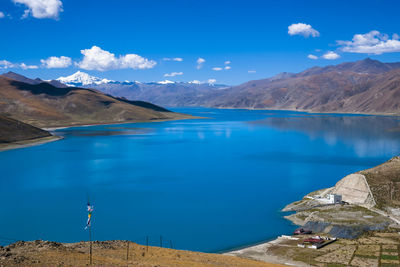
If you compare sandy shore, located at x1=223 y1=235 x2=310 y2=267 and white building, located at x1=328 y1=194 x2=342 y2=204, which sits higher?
white building, located at x1=328 y1=194 x2=342 y2=204

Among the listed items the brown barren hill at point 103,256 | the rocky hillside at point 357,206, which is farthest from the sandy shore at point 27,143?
the brown barren hill at point 103,256

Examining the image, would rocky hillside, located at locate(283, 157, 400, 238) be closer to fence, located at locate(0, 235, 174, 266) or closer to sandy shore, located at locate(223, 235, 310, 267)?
sandy shore, located at locate(223, 235, 310, 267)

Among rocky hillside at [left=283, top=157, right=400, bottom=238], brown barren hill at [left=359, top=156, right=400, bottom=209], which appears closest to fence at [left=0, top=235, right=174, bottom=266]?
rocky hillside at [left=283, top=157, right=400, bottom=238]

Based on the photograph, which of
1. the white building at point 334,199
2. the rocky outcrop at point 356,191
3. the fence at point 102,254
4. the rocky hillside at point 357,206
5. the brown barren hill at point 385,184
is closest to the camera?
the fence at point 102,254

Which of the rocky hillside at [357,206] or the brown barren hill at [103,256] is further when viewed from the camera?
the rocky hillside at [357,206]

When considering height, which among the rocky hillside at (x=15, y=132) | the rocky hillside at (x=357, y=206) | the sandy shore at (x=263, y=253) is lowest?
the sandy shore at (x=263, y=253)

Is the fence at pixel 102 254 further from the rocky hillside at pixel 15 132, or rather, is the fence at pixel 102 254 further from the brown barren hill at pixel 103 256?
the rocky hillside at pixel 15 132

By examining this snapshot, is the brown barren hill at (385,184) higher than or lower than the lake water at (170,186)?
higher
